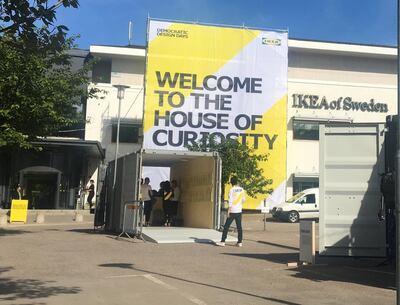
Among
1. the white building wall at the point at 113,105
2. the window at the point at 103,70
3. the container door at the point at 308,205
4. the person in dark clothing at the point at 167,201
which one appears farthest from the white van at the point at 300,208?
the window at the point at 103,70

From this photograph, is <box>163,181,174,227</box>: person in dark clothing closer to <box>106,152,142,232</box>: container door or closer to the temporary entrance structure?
the temporary entrance structure

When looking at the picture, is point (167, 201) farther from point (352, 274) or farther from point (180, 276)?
point (352, 274)

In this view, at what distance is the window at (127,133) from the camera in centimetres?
3931

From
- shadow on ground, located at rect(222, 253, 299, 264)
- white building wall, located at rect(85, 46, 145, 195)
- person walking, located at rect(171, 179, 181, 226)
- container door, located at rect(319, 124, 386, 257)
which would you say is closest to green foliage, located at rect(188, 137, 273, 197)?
person walking, located at rect(171, 179, 181, 226)

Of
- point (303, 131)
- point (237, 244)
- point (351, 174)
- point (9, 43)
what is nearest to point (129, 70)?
point (303, 131)

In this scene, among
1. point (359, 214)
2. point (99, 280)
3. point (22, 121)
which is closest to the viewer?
point (99, 280)

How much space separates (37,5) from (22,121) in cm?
1185

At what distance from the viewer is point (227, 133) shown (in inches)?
1446

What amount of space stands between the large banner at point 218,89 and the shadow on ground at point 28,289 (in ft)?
87.9

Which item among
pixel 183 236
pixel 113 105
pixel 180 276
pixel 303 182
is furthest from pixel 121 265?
A: pixel 303 182

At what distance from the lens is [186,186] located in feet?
72.4

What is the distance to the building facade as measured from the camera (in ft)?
129

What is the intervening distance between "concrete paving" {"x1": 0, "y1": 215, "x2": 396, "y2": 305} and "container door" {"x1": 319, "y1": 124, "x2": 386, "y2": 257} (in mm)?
461

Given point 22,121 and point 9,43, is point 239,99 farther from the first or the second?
point 9,43
